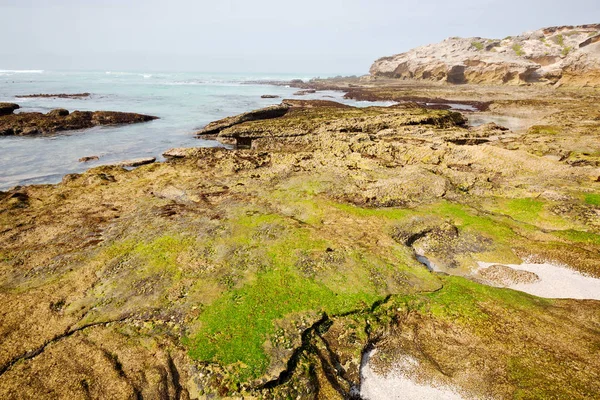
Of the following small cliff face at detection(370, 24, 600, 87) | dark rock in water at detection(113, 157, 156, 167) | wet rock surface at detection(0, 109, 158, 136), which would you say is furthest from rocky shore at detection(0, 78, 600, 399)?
small cliff face at detection(370, 24, 600, 87)

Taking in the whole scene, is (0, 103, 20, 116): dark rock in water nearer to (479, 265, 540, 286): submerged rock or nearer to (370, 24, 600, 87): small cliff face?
(479, 265, 540, 286): submerged rock

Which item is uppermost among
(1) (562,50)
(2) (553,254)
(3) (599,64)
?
(1) (562,50)

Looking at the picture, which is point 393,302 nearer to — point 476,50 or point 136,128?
point 136,128

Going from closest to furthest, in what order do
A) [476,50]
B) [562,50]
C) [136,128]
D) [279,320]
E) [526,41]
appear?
[279,320]
[136,128]
[562,50]
[526,41]
[476,50]

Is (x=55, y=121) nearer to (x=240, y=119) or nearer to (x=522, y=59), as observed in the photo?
(x=240, y=119)

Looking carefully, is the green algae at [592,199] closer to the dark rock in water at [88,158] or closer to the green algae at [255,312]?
the green algae at [255,312]

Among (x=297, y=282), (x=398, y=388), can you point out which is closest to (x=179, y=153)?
(x=297, y=282)

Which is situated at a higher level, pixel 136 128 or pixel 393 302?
pixel 136 128

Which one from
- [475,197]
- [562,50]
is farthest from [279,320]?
[562,50]
